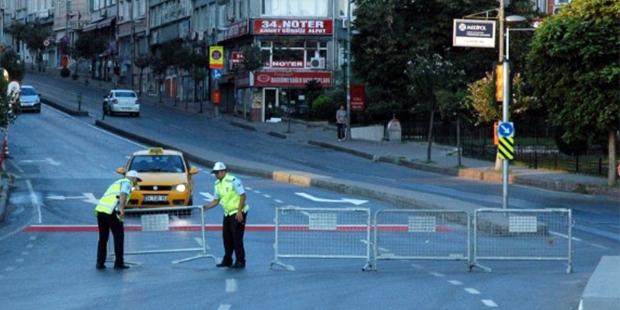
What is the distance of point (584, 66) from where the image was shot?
42750mm

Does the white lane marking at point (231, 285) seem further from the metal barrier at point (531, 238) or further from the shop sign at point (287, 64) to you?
the shop sign at point (287, 64)

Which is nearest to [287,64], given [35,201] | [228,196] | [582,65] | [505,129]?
[582,65]

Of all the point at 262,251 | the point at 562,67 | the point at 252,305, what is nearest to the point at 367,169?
the point at 562,67

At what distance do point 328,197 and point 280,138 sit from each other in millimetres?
35121

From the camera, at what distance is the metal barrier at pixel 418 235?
21.6 m

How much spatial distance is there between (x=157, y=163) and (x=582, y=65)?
616 inches

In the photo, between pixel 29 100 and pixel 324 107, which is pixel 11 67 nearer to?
pixel 29 100

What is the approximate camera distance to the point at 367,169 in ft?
176

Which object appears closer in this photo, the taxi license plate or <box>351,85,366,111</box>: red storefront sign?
the taxi license plate

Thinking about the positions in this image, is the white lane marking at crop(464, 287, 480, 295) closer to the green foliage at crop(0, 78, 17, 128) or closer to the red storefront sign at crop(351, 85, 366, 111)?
the green foliage at crop(0, 78, 17, 128)

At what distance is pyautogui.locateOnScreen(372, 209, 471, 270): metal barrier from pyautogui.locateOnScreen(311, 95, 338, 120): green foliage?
188 ft

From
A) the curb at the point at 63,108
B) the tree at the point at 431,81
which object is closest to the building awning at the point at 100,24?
the curb at the point at 63,108

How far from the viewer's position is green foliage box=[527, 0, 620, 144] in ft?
137

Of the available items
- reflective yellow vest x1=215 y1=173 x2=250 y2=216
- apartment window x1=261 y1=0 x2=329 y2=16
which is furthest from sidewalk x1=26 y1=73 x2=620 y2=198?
reflective yellow vest x1=215 y1=173 x2=250 y2=216
